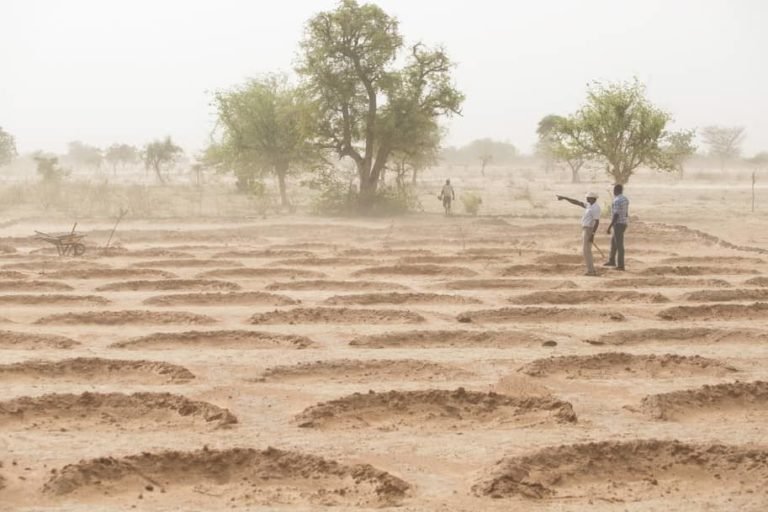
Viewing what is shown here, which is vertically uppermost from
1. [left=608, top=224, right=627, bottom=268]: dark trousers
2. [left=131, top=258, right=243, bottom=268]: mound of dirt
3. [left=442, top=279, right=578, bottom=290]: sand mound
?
[left=608, top=224, right=627, bottom=268]: dark trousers

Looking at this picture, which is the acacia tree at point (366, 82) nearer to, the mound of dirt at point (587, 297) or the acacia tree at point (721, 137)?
the mound of dirt at point (587, 297)

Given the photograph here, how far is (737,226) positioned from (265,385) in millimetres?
18182

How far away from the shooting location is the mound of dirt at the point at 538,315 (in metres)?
10.1

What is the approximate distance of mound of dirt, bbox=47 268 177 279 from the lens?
13648mm

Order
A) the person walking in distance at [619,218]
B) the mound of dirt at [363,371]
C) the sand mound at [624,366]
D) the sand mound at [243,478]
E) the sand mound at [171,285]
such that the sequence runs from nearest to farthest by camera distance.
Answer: the sand mound at [243,478] < the mound of dirt at [363,371] < the sand mound at [624,366] < the sand mound at [171,285] < the person walking in distance at [619,218]

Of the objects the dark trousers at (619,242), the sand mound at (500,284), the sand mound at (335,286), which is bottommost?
the sand mound at (500,284)

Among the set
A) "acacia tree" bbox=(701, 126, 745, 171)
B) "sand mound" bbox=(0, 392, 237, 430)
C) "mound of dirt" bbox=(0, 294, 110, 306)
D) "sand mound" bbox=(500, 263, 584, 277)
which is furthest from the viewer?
"acacia tree" bbox=(701, 126, 745, 171)

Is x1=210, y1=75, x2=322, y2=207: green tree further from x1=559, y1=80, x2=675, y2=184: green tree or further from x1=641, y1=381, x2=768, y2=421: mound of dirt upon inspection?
x1=641, y1=381, x2=768, y2=421: mound of dirt

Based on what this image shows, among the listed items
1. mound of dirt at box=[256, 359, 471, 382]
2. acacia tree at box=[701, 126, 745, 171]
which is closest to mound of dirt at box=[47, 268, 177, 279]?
mound of dirt at box=[256, 359, 471, 382]

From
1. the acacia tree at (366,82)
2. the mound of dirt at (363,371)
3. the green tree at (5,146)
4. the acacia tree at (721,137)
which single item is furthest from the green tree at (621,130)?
the acacia tree at (721,137)

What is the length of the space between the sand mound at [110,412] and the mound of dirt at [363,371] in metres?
1.00

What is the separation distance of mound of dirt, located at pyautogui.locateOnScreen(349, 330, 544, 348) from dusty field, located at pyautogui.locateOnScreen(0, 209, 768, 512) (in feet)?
0.09

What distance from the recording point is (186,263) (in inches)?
607

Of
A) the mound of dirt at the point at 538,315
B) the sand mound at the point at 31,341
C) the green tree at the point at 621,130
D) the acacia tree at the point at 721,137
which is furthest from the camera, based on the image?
the acacia tree at the point at 721,137
